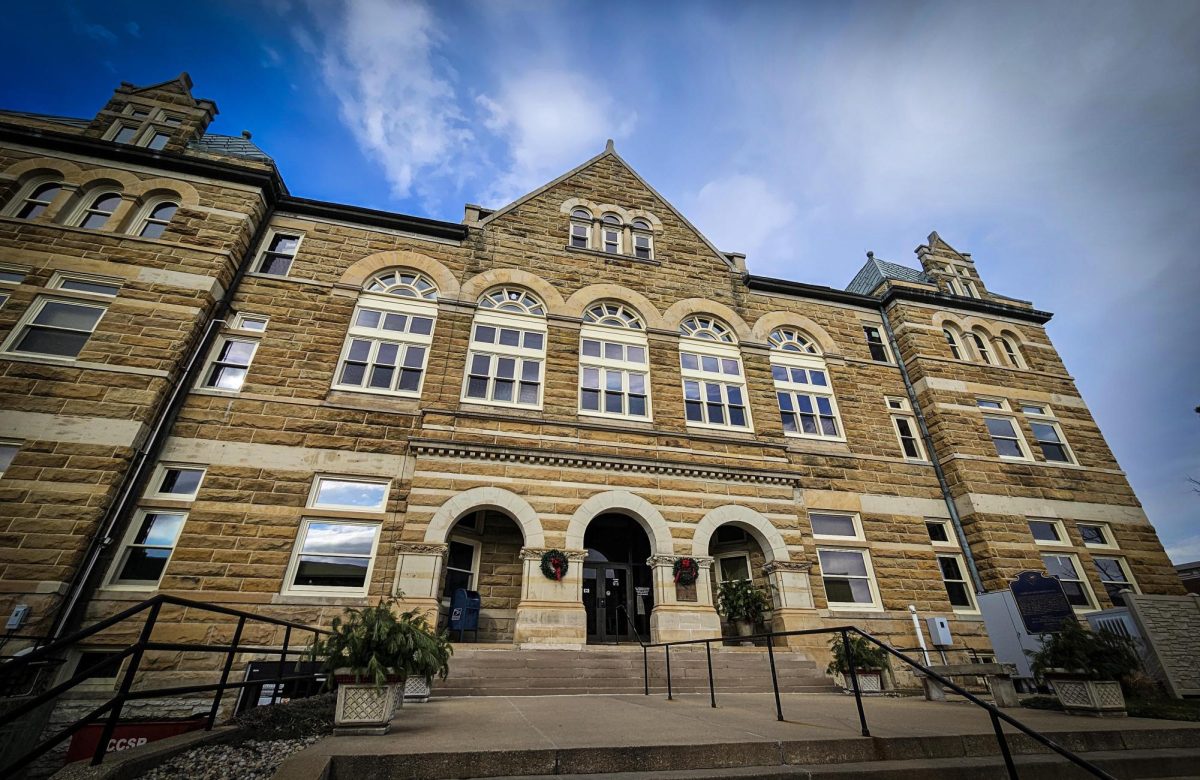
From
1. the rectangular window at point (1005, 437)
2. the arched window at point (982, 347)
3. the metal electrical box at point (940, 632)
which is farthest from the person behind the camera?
the arched window at point (982, 347)

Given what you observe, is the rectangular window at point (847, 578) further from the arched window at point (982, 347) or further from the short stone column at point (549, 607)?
the arched window at point (982, 347)

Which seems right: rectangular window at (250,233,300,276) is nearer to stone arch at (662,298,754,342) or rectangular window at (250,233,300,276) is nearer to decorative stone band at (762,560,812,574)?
stone arch at (662,298,754,342)

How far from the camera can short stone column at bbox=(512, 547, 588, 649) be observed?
427 inches

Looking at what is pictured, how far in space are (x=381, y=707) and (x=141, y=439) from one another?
9325mm

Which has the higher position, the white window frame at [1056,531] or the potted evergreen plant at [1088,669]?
the white window frame at [1056,531]

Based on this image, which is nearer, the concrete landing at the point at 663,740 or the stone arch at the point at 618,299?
the concrete landing at the point at 663,740

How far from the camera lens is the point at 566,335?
48.4 feet

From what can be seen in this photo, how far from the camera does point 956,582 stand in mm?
14562

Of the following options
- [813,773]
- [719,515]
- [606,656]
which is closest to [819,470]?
[719,515]

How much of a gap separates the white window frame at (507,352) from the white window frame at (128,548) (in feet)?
20.9

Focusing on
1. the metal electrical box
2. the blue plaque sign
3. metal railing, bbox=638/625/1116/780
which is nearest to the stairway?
metal railing, bbox=638/625/1116/780

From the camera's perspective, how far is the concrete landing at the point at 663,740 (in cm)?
415

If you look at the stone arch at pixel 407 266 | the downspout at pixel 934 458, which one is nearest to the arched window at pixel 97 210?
the stone arch at pixel 407 266

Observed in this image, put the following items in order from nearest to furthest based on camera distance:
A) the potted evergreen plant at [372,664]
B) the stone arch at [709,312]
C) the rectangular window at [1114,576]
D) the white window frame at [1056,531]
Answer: the potted evergreen plant at [372,664] < the rectangular window at [1114,576] < the white window frame at [1056,531] < the stone arch at [709,312]
